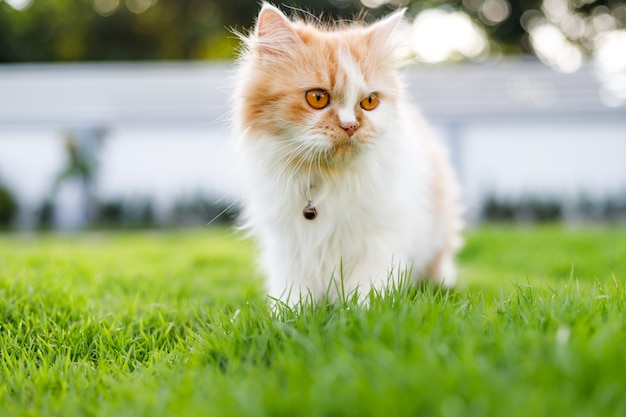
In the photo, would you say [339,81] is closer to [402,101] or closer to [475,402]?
[402,101]

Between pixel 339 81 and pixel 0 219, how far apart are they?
10.6 meters

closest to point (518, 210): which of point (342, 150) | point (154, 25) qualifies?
point (342, 150)

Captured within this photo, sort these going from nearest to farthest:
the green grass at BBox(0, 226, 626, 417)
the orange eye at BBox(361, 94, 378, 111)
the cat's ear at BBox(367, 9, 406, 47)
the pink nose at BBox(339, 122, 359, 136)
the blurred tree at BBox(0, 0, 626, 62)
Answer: the green grass at BBox(0, 226, 626, 417)
the pink nose at BBox(339, 122, 359, 136)
the orange eye at BBox(361, 94, 378, 111)
the cat's ear at BBox(367, 9, 406, 47)
the blurred tree at BBox(0, 0, 626, 62)

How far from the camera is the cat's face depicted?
2.14m

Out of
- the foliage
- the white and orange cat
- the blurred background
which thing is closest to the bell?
the white and orange cat

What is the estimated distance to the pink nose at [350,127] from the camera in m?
2.10

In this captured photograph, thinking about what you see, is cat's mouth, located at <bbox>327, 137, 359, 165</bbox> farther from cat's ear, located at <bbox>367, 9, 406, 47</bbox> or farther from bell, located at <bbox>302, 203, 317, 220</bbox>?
cat's ear, located at <bbox>367, 9, 406, 47</bbox>

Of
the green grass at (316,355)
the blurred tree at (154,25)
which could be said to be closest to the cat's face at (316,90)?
the green grass at (316,355)

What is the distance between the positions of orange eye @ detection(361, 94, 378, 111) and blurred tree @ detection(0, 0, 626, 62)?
17.4 m

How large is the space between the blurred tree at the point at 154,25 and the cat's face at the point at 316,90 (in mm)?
17325

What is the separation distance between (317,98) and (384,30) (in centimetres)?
54

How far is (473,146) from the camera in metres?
10.3

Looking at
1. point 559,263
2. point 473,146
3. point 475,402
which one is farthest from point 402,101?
point 473,146

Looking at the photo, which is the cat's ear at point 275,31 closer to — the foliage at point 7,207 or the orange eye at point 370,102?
the orange eye at point 370,102
